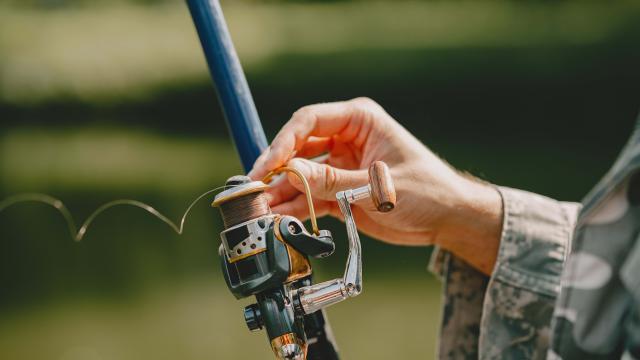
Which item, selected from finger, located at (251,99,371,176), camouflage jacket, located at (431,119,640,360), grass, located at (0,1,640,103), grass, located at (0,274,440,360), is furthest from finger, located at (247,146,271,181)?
grass, located at (0,1,640,103)

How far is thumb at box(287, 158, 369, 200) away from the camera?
64 cm

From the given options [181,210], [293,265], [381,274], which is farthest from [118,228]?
[293,265]

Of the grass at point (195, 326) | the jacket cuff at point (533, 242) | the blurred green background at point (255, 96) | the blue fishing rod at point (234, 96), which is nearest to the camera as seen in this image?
the blue fishing rod at point (234, 96)

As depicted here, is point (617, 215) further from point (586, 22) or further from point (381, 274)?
point (586, 22)

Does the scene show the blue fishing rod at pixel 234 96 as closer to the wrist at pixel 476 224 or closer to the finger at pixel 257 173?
the finger at pixel 257 173

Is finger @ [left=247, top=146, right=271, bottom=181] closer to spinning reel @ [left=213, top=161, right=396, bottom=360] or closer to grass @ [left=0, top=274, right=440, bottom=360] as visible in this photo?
spinning reel @ [left=213, top=161, right=396, bottom=360]

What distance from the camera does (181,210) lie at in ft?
9.62

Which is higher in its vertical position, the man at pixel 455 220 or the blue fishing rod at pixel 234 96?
the blue fishing rod at pixel 234 96

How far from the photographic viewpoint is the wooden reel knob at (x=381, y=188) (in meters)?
0.50

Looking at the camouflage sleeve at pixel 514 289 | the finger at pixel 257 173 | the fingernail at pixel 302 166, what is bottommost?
the camouflage sleeve at pixel 514 289

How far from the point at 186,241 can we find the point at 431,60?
178 cm

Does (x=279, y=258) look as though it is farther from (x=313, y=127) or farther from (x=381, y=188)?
(x=313, y=127)

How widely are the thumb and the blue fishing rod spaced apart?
0.14 feet

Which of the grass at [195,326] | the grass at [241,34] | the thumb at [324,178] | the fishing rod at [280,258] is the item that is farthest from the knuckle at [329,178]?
the grass at [241,34]
